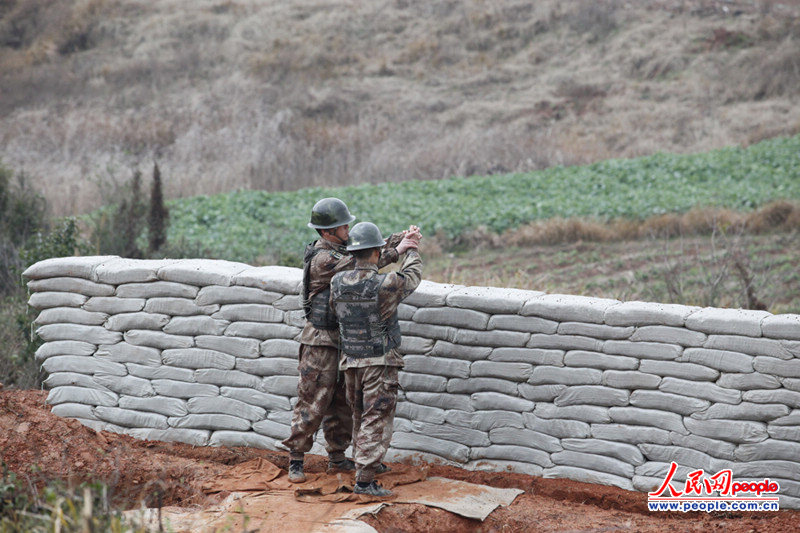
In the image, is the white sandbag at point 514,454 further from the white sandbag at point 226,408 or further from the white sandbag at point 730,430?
the white sandbag at point 226,408

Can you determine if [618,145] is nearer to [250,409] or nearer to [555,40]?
[555,40]

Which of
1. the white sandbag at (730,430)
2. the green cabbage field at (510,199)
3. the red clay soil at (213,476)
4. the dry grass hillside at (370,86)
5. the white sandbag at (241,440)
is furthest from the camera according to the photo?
the dry grass hillside at (370,86)

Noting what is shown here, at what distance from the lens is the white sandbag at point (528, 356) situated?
488cm

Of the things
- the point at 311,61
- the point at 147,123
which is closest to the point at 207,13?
the point at 311,61

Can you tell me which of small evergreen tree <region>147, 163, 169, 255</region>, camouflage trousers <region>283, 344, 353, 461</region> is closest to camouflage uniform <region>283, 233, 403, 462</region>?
camouflage trousers <region>283, 344, 353, 461</region>

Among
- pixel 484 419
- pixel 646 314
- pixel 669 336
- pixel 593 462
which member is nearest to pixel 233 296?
pixel 484 419

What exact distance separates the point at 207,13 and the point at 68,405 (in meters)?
25.1

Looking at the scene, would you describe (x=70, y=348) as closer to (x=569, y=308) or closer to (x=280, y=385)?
(x=280, y=385)

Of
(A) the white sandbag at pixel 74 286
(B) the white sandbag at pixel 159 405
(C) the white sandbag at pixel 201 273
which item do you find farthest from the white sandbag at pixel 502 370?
(A) the white sandbag at pixel 74 286

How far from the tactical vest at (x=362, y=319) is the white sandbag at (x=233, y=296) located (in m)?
0.84

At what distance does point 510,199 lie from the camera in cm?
1429

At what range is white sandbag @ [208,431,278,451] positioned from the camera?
5340 mm

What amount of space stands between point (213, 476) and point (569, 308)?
2371 mm

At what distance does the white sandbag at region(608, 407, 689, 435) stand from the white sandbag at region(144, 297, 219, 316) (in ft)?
8.74
